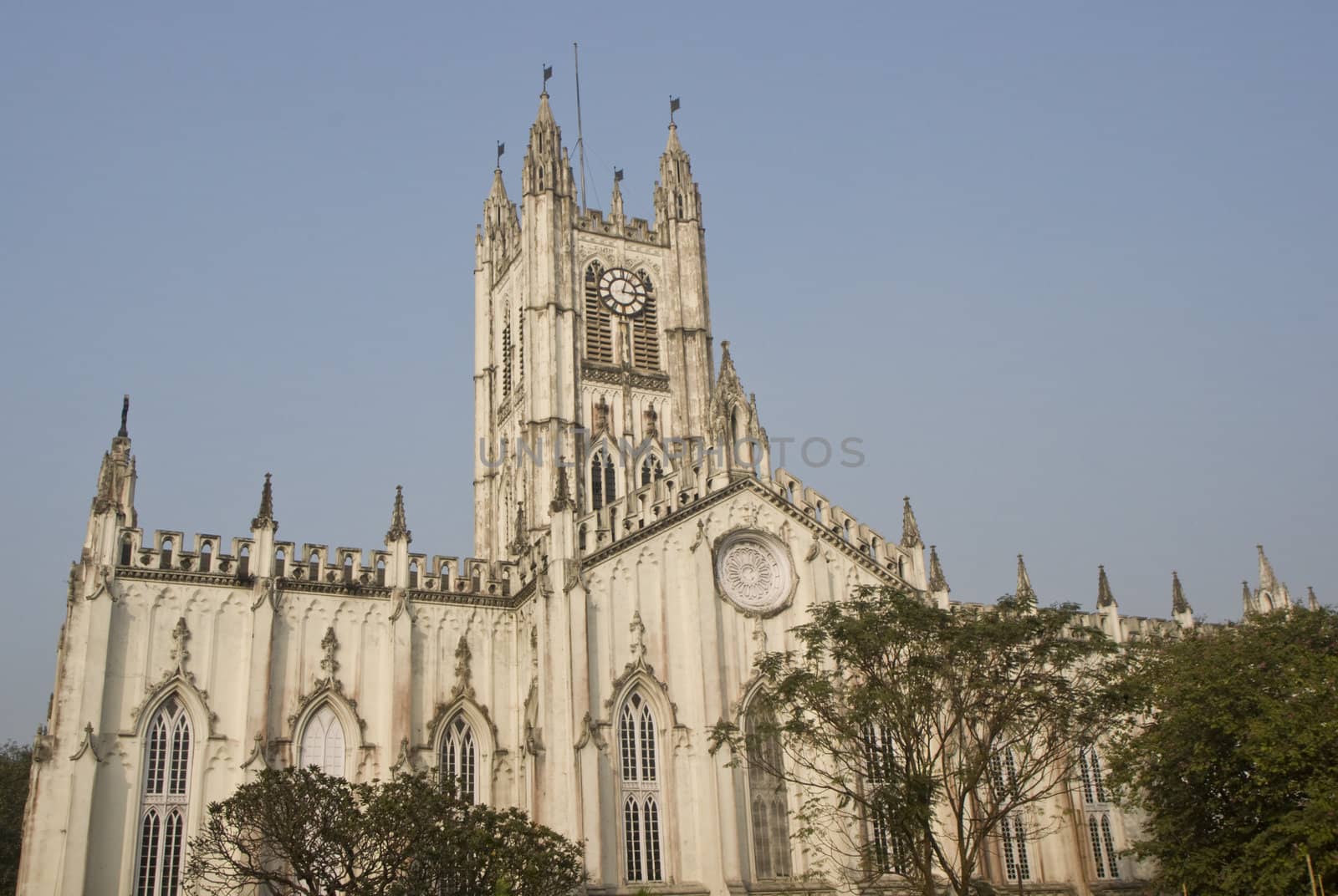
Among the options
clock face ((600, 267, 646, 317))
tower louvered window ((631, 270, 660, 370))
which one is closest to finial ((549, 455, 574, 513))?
tower louvered window ((631, 270, 660, 370))

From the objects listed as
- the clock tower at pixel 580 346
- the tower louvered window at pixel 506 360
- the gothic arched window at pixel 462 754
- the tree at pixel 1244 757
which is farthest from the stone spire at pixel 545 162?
the tree at pixel 1244 757

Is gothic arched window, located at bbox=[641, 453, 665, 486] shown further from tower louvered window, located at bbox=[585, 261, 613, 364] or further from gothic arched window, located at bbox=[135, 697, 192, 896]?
gothic arched window, located at bbox=[135, 697, 192, 896]

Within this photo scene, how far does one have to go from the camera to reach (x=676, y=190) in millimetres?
75250

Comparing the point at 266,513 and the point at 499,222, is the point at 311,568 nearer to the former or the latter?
the point at 266,513

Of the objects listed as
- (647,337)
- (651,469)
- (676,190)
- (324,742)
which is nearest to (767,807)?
(324,742)

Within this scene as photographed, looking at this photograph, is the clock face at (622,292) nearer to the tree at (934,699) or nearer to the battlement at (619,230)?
the battlement at (619,230)

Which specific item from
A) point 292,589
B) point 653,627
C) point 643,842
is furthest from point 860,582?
point 292,589

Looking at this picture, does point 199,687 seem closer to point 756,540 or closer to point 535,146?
point 756,540

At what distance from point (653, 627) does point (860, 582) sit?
28.1 ft

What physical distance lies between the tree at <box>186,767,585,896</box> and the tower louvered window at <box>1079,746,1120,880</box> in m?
25.4

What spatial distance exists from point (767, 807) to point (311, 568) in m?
16.6

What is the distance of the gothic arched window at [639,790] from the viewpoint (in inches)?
1615

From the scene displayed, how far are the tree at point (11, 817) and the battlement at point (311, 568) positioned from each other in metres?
15.1

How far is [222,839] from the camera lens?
33250mm
